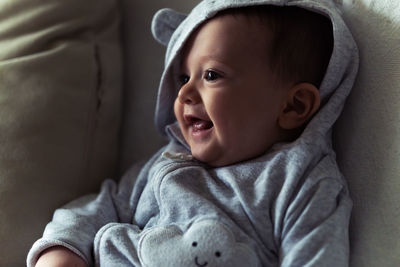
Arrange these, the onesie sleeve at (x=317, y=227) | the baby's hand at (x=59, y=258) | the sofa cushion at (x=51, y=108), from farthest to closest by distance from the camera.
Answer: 1. the sofa cushion at (x=51, y=108)
2. the baby's hand at (x=59, y=258)
3. the onesie sleeve at (x=317, y=227)

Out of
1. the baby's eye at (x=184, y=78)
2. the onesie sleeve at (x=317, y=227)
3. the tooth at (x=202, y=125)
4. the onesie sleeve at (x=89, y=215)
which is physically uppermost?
the baby's eye at (x=184, y=78)

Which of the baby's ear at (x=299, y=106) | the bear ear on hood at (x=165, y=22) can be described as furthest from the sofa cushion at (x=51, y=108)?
the baby's ear at (x=299, y=106)

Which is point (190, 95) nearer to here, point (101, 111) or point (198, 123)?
point (198, 123)

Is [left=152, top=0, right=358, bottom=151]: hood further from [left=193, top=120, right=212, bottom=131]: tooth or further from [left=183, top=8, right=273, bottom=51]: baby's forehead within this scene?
[left=193, top=120, right=212, bottom=131]: tooth

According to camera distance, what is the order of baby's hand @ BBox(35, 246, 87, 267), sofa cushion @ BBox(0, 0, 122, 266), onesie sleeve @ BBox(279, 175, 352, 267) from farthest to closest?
sofa cushion @ BBox(0, 0, 122, 266), baby's hand @ BBox(35, 246, 87, 267), onesie sleeve @ BBox(279, 175, 352, 267)

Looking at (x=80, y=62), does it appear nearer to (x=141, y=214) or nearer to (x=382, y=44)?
(x=141, y=214)

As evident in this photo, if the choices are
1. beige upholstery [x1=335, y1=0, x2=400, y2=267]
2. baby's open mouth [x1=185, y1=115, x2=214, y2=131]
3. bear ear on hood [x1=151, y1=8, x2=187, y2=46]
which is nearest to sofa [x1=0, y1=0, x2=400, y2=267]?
beige upholstery [x1=335, y1=0, x2=400, y2=267]

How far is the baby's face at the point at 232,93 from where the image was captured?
86cm

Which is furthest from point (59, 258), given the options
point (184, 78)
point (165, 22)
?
point (165, 22)

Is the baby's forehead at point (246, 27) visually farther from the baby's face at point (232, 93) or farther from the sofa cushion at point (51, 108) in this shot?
the sofa cushion at point (51, 108)

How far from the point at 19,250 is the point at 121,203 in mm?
214

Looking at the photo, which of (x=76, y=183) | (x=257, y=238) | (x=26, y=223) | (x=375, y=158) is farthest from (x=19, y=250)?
(x=375, y=158)

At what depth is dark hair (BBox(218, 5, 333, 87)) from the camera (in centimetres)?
87

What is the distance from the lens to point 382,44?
0.85 meters
